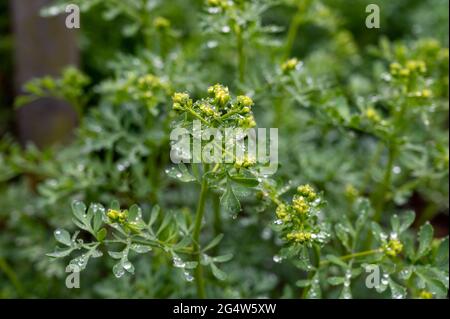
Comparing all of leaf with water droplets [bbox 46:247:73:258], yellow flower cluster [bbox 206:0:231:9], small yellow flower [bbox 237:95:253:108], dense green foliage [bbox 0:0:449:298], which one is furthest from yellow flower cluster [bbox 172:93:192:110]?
yellow flower cluster [bbox 206:0:231:9]

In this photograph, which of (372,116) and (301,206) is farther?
(372,116)

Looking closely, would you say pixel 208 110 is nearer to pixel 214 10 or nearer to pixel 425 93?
pixel 214 10

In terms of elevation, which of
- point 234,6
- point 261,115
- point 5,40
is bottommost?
point 261,115

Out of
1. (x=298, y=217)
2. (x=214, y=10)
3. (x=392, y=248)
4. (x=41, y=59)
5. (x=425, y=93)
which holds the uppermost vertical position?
(x=214, y=10)

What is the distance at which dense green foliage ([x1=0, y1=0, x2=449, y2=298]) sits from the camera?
1585mm

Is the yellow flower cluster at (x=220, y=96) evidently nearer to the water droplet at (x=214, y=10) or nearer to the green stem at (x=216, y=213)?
the water droplet at (x=214, y=10)

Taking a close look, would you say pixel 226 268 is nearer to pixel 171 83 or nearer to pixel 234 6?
pixel 171 83

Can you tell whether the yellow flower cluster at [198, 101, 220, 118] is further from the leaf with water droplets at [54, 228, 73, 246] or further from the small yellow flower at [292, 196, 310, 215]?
the leaf with water droplets at [54, 228, 73, 246]

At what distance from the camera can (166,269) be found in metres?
2.12

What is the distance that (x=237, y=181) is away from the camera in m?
1.50

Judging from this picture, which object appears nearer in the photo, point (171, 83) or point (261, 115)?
point (171, 83)

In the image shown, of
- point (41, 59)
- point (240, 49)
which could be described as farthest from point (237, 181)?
point (41, 59)
